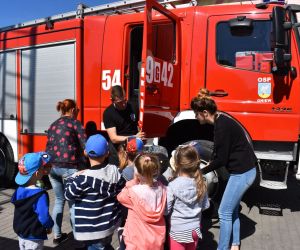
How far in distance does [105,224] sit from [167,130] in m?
2.10

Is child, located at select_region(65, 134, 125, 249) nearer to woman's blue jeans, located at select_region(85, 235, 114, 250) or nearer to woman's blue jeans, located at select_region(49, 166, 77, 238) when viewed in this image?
woman's blue jeans, located at select_region(85, 235, 114, 250)

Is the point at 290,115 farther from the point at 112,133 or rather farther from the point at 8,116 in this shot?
the point at 8,116

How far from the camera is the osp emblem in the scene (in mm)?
4426

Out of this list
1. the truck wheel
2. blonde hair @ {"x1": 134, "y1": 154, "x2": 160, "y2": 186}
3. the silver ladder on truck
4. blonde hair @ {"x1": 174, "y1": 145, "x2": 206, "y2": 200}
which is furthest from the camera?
the truck wheel

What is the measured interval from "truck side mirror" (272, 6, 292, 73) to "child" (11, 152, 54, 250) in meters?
2.81

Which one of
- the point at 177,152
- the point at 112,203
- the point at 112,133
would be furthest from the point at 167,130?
the point at 112,203

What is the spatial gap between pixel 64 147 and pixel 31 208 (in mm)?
1174

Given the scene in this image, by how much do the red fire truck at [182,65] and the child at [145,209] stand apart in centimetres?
138

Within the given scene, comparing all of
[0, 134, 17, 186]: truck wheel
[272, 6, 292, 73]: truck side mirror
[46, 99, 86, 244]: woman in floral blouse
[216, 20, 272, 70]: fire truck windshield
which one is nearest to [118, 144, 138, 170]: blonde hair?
[46, 99, 86, 244]: woman in floral blouse

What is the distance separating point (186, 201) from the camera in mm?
2861

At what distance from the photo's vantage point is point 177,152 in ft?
9.94

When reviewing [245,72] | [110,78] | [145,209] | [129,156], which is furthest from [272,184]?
[110,78]

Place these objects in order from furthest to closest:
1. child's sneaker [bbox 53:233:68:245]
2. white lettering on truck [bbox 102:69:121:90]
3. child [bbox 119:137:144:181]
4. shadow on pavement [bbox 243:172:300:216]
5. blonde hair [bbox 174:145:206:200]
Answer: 1. shadow on pavement [bbox 243:172:300:216]
2. white lettering on truck [bbox 102:69:121:90]
3. child's sneaker [bbox 53:233:68:245]
4. child [bbox 119:137:144:181]
5. blonde hair [bbox 174:145:206:200]

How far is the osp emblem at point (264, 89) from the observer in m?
4.43
